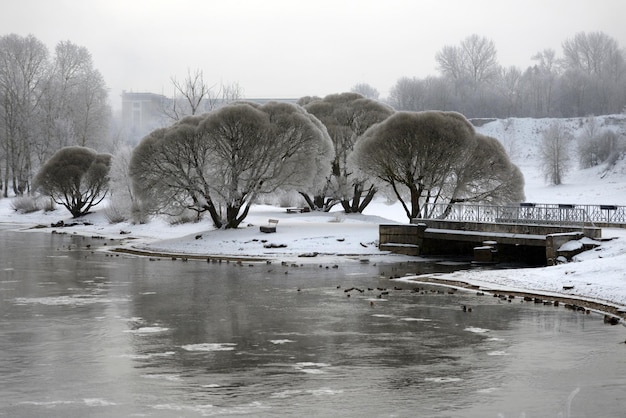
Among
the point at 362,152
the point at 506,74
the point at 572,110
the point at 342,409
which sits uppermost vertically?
the point at 506,74

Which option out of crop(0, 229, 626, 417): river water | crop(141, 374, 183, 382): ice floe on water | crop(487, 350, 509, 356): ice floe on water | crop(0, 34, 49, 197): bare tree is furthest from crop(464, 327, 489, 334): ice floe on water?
crop(0, 34, 49, 197): bare tree

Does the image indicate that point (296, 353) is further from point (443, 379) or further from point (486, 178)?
point (486, 178)

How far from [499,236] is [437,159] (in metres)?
9.85

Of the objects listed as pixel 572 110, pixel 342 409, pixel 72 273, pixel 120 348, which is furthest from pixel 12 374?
pixel 572 110

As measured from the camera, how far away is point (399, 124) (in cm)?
4719

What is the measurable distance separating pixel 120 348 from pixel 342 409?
6.44 metres

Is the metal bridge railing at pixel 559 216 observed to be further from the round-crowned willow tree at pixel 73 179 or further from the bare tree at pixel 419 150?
the round-crowned willow tree at pixel 73 179

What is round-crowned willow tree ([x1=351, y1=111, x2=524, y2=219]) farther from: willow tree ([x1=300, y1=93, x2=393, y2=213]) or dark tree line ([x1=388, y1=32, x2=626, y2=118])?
dark tree line ([x1=388, y1=32, x2=626, y2=118])

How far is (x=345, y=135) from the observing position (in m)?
61.1

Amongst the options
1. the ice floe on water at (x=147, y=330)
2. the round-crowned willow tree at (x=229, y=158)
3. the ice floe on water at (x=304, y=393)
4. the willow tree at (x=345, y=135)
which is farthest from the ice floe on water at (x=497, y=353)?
the willow tree at (x=345, y=135)

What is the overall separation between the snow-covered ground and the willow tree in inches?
110

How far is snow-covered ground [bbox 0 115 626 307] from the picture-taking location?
26453 mm

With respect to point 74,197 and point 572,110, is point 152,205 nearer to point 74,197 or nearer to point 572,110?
point 74,197

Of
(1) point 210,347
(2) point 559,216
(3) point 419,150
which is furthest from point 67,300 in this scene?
(3) point 419,150
